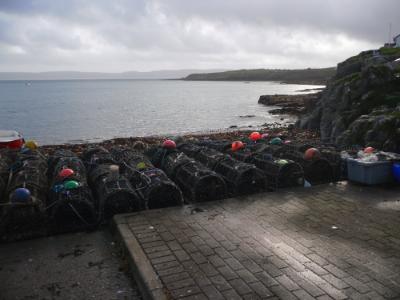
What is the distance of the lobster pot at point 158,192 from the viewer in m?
9.80

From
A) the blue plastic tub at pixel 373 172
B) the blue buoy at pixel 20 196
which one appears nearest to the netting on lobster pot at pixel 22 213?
the blue buoy at pixel 20 196

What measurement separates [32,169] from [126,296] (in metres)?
6.27

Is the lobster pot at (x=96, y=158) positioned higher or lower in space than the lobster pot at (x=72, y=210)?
higher

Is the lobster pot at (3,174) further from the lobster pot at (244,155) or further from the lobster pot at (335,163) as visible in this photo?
the lobster pot at (335,163)

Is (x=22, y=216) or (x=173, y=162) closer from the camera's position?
(x=22, y=216)

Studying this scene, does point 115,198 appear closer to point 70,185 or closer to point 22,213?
point 70,185

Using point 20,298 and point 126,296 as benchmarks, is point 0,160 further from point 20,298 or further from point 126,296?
point 126,296

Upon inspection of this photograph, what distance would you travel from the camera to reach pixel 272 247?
745 centimetres

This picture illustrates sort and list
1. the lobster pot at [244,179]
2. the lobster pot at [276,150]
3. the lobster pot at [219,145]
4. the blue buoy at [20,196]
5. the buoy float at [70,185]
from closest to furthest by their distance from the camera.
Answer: the blue buoy at [20,196]
the buoy float at [70,185]
the lobster pot at [244,179]
the lobster pot at [276,150]
the lobster pot at [219,145]

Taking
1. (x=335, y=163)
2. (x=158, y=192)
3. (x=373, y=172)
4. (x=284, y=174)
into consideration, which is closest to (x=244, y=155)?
(x=284, y=174)

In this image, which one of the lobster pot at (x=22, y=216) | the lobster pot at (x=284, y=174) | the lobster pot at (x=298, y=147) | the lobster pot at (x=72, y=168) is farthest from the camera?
the lobster pot at (x=298, y=147)

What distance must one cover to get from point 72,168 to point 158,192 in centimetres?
321

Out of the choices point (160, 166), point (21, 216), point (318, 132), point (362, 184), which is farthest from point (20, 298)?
point (318, 132)

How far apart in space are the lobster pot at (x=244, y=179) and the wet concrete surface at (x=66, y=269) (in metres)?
3.99
